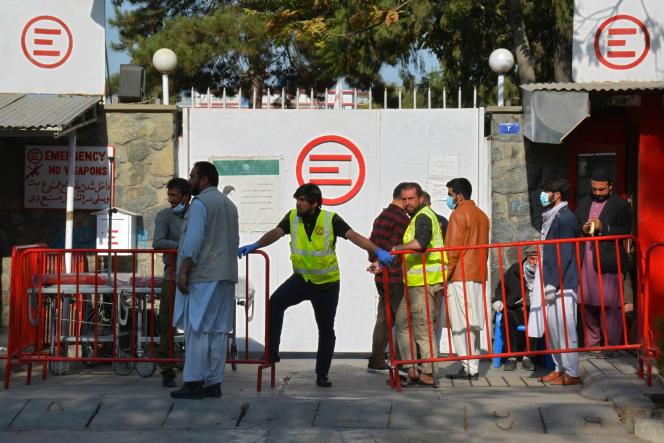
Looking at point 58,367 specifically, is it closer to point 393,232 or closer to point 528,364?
point 393,232

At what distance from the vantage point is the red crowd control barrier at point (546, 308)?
8812mm

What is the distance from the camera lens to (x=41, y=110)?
11656 millimetres

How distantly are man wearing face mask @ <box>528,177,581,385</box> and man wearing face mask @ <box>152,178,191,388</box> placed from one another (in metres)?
3.04

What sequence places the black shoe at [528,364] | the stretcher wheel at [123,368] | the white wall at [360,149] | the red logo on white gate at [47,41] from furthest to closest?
the red logo on white gate at [47,41] → the white wall at [360,149] → the black shoe at [528,364] → the stretcher wheel at [123,368]

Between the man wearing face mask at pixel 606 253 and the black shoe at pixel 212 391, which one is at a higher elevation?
the man wearing face mask at pixel 606 253


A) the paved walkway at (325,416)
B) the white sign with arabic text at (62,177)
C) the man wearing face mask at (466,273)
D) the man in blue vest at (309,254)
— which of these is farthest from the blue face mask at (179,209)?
the white sign with arabic text at (62,177)

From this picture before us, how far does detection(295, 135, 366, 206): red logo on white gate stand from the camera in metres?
12.2

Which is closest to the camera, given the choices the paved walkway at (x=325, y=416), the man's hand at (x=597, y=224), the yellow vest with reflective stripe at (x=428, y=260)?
the paved walkway at (x=325, y=416)

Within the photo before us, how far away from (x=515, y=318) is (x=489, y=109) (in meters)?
2.43

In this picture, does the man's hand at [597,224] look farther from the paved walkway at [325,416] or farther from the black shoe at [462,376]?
the paved walkway at [325,416]

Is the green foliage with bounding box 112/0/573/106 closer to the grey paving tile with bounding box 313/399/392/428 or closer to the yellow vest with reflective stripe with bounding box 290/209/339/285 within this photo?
the yellow vest with reflective stripe with bounding box 290/209/339/285

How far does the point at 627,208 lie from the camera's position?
1008 centimetres

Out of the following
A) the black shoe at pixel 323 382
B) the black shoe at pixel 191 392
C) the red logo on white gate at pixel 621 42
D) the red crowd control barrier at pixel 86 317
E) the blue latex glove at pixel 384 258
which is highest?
→ the red logo on white gate at pixel 621 42

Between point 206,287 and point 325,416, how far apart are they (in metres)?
1.40
